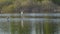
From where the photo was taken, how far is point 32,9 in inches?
336

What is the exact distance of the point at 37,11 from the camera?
8336 mm

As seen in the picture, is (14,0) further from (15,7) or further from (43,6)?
(43,6)

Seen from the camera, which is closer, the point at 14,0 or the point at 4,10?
the point at 4,10

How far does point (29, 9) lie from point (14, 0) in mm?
775

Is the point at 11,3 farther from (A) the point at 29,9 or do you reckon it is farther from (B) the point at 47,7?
(B) the point at 47,7

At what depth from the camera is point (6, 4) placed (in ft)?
27.9

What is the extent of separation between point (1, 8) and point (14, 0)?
660 millimetres

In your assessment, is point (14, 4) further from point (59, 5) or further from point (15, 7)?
point (59, 5)

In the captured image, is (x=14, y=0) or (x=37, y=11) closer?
(x=37, y=11)

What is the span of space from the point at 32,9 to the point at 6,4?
986mm

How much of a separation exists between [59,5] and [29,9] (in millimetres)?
1127

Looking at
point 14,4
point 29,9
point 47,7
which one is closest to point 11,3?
point 14,4

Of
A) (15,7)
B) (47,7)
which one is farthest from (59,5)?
(15,7)

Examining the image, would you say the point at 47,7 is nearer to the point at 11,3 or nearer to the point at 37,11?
the point at 37,11
